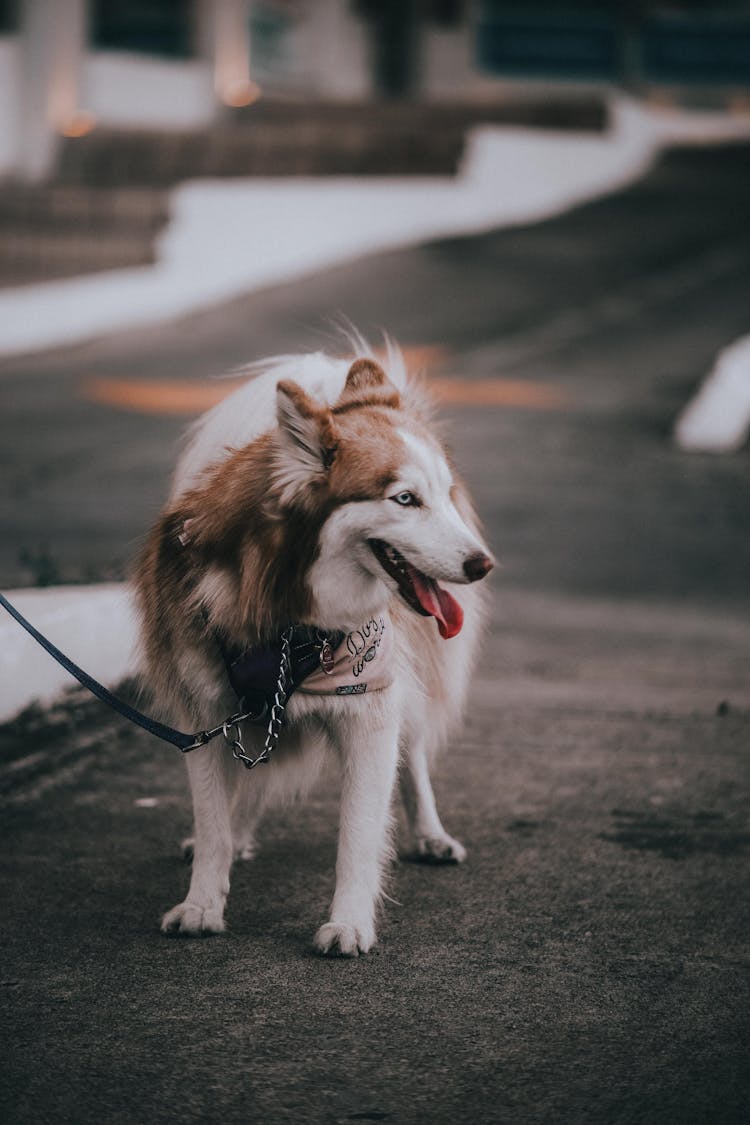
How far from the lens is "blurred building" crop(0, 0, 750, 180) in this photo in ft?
73.3

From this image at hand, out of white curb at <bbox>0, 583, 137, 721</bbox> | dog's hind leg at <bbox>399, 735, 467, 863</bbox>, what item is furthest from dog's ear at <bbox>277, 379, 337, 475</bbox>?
white curb at <bbox>0, 583, 137, 721</bbox>

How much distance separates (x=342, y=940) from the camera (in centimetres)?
375

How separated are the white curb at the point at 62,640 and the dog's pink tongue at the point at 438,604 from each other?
5.76 feet

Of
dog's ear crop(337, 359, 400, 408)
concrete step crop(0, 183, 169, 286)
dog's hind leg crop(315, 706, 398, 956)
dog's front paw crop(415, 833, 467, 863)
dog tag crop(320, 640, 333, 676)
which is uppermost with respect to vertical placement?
dog's ear crop(337, 359, 400, 408)

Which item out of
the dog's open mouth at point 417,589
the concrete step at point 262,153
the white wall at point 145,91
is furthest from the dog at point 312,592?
the white wall at point 145,91

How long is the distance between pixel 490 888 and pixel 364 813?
526 mm

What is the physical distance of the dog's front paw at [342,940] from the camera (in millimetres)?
3750

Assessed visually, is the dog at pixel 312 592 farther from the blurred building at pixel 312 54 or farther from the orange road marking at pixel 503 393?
the blurred building at pixel 312 54

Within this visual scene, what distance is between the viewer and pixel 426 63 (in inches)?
1252

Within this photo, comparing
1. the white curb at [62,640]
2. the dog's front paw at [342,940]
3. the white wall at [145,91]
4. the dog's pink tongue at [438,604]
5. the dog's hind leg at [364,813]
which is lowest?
the white wall at [145,91]

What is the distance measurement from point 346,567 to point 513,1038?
1033 millimetres

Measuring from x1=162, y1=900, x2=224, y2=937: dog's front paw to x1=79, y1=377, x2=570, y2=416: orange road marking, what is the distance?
30.0 ft

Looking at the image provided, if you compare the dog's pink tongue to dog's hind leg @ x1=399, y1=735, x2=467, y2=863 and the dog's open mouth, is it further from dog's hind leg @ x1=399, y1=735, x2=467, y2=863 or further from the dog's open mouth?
dog's hind leg @ x1=399, y1=735, x2=467, y2=863

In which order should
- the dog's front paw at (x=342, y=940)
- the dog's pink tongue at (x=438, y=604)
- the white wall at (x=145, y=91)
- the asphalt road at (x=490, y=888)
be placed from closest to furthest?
the asphalt road at (x=490, y=888) → the dog's pink tongue at (x=438, y=604) → the dog's front paw at (x=342, y=940) → the white wall at (x=145, y=91)
